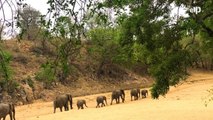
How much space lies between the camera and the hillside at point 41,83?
145 feet

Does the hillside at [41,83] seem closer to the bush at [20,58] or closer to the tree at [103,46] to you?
the bush at [20,58]

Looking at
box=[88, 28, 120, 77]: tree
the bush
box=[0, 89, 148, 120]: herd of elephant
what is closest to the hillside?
the bush

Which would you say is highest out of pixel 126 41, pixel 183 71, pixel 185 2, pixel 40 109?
pixel 185 2

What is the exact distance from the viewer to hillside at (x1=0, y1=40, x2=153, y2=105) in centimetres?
4434

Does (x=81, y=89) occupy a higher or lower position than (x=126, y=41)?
lower

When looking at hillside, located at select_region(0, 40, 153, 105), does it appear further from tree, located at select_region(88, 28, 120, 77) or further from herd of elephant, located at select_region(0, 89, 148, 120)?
herd of elephant, located at select_region(0, 89, 148, 120)

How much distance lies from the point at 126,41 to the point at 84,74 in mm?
38884

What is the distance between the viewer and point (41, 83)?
4772 centimetres

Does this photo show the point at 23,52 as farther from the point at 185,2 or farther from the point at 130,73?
the point at 185,2

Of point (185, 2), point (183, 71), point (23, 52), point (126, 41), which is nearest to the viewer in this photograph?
point (185, 2)

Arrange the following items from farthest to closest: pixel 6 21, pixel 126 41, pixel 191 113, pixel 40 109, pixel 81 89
A: 1. pixel 81 89
2. pixel 40 109
3. pixel 191 113
4. pixel 126 41
5. pixel 6 21

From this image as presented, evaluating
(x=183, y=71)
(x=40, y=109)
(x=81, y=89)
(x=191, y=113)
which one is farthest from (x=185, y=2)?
(x=81, y=89)

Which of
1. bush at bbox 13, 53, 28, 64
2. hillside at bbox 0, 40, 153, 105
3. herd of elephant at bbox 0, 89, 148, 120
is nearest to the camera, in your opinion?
herd of elephant at bbox 0, 89, 148, 120

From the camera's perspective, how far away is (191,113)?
21562 millimetres
